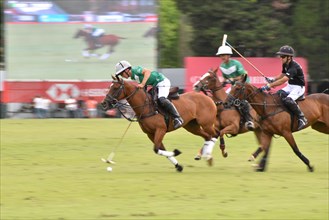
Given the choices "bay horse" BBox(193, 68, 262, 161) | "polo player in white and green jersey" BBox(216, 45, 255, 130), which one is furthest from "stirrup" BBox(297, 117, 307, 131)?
"bay horse" BBox(193, 68, 262, 161)

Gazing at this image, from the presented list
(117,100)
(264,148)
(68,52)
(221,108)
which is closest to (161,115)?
(117,100)

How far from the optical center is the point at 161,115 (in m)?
17.0

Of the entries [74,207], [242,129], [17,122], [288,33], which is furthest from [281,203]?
[288,33]

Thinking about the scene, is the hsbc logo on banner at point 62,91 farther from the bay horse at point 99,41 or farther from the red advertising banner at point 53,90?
the bay horse at point 99,41

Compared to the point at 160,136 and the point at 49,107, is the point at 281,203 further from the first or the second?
the point at 49,107

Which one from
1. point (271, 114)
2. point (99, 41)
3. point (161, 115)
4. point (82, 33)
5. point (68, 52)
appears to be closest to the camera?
point (161, 115)

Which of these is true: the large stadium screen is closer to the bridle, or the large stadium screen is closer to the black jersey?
the black jersey

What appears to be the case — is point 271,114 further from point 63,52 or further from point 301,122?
point 63,52

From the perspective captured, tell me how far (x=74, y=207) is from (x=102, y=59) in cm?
2635

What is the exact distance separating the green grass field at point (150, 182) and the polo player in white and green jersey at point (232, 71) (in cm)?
99

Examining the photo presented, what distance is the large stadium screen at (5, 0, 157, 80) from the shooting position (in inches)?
1522

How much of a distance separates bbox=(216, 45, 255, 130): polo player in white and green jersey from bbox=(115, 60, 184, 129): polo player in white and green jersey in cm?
177

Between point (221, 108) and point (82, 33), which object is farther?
point (82, 33)

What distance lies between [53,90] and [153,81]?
70.7 feet
